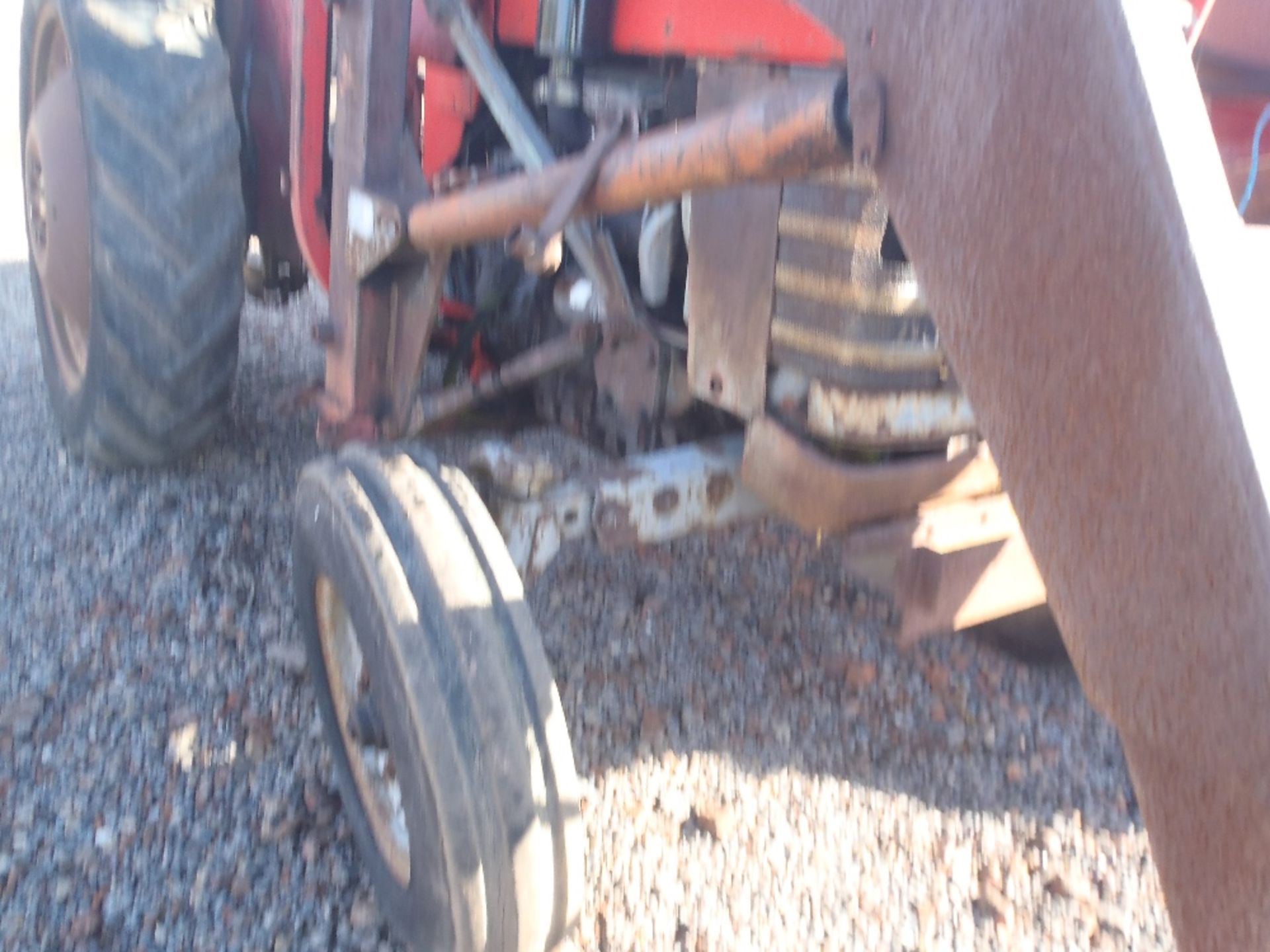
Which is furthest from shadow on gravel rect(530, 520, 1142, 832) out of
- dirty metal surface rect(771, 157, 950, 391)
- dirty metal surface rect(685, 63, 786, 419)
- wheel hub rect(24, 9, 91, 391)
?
wheel hub rect(24, 9, 91, 391)

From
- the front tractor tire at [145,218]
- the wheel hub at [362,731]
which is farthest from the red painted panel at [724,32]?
the front tractor tire at [145,218]

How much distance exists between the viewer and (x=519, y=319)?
2111mm

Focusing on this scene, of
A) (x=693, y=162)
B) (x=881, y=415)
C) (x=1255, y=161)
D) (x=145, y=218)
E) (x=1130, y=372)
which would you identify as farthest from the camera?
(x=145, y=218)

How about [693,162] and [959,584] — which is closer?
[693,162]

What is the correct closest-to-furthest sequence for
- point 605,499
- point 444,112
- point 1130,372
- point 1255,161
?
point 1130,372 → point 1255,161 → point 605,499 → point 444,112

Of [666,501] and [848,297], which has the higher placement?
[848,297]

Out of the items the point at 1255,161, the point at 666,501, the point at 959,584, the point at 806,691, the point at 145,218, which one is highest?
the point at 145,218

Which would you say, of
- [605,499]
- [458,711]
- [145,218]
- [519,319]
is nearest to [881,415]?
[605,499]

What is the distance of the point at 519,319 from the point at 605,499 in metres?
0.78

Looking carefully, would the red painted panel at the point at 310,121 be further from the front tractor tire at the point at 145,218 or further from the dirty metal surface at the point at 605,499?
the dirty metal surface at the point at 605,499

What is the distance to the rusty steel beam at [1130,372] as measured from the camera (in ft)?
1.86

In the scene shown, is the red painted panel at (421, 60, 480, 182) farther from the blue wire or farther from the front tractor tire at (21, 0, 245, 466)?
the blue wire

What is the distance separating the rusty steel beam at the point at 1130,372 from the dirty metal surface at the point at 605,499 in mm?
805

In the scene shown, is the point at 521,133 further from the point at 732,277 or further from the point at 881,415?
the point at 881,415
